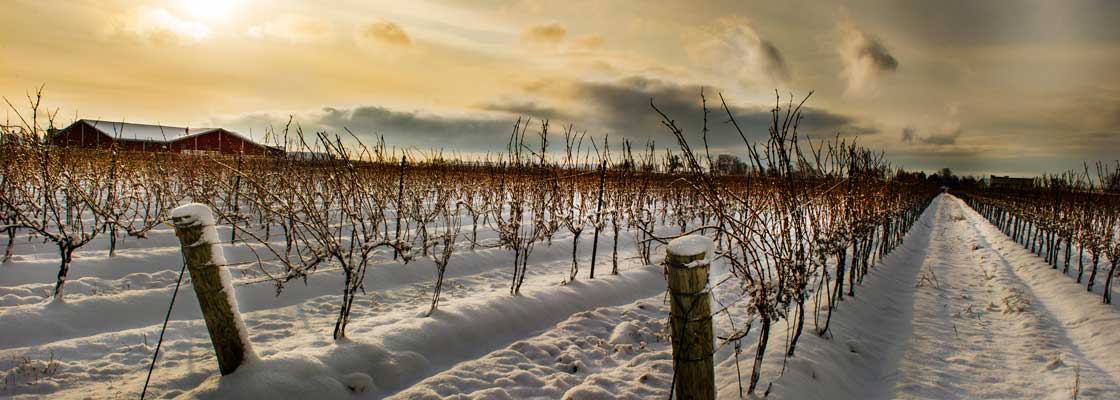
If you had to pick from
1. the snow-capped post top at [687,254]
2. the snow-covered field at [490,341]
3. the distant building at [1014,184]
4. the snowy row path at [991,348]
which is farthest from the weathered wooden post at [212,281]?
the distant building at [1014,184]

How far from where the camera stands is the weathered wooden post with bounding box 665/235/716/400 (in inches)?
90.0

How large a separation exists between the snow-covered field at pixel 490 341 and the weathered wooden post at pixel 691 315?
1.00m

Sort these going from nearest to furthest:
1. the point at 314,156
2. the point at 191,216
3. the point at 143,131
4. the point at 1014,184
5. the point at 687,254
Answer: the point at 687,254 → the point at 191,216 → the point at 314,156 → the point at 1014,184 → the point at 143,131

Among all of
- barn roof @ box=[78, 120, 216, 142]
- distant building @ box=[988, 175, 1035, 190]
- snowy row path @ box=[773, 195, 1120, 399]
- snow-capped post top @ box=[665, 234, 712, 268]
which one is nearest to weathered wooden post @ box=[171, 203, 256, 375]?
snow-capped post top @ box=[665, 234, 712, 268]

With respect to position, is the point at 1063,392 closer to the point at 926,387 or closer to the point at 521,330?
the point at 926,387

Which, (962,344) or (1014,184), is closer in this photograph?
(962,344)

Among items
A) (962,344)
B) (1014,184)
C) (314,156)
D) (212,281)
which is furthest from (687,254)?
(1014,184)

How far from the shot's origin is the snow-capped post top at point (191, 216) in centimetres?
286

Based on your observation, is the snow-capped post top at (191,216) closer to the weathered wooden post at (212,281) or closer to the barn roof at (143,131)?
the weathered wooden post at (212,281)

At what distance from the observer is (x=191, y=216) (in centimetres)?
289

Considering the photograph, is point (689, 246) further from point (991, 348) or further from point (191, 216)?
point (991, 348)

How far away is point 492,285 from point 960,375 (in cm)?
514

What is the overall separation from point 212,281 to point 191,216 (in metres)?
0.41

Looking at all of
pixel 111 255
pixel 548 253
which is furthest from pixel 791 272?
pixel 111 255
